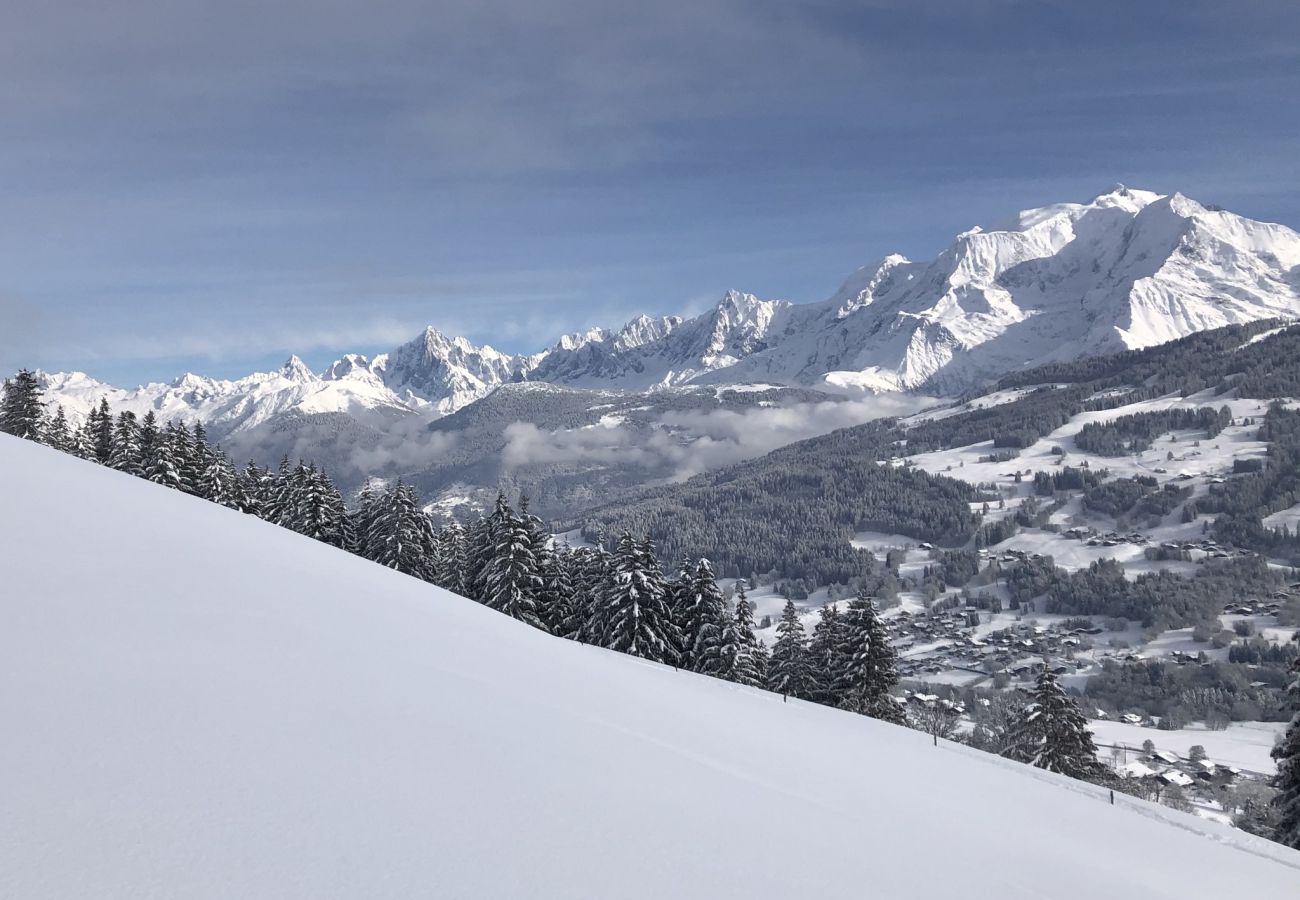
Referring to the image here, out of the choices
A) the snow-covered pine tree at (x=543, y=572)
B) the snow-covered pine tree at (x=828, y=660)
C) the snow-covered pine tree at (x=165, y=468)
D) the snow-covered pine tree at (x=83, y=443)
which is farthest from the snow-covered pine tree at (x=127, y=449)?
the snow-covered pine tree at (x=828, y=660)

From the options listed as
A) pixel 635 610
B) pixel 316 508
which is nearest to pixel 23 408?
pixel 316 508

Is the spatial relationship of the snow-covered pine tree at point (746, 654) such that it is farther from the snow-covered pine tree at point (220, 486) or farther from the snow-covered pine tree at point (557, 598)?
the snow-covered pine tree at point (220, 486)

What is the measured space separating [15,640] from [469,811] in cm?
364

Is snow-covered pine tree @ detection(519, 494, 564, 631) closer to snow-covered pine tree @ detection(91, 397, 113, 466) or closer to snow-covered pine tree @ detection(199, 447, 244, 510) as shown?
snow-covered pine tree @ detection(199, 447, 244, 510)

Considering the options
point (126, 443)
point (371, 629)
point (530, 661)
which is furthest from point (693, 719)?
point (126, 443)

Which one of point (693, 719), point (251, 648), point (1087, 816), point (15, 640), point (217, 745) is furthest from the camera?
point (1087, 816)

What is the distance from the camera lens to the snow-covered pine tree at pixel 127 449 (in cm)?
4434

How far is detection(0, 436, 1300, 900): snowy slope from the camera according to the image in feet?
12.6

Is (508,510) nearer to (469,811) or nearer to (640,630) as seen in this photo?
(640,630)

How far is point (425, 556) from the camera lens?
47.9 metres

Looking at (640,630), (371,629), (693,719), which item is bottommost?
(640,630)

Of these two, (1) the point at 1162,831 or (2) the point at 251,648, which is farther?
(1) the point at 1162,831

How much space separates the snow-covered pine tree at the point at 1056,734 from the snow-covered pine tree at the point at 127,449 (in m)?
51.1

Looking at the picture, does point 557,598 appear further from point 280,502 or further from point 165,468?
point 165,468
